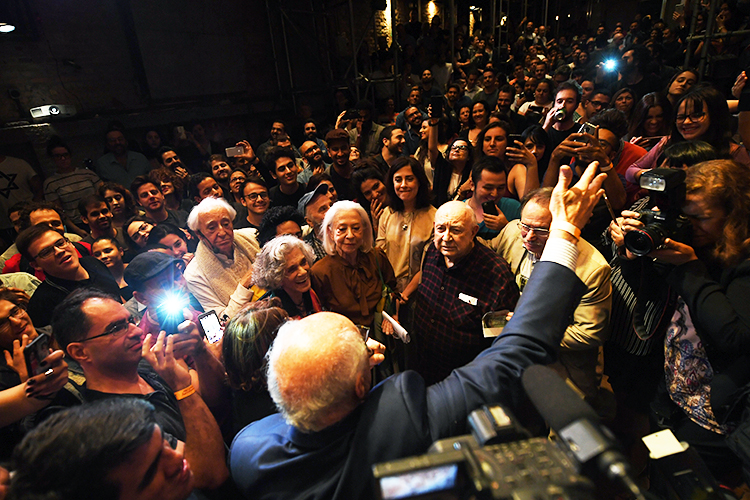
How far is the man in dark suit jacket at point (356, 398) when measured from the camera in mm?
994

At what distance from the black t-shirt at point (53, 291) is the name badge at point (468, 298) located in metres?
2.01

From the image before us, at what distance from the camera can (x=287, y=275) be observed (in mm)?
2191

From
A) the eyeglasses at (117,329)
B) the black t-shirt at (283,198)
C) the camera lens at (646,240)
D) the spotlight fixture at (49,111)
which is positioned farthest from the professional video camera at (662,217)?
the spotlight fixture at (49,111)

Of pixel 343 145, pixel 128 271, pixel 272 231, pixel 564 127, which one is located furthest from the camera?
pixel 343 145

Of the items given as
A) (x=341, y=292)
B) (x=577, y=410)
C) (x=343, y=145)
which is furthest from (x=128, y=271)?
(x=343, y=145)

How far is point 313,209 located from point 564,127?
8.43ft

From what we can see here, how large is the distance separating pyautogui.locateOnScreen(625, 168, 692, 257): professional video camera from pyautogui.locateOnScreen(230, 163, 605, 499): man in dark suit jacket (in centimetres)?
46

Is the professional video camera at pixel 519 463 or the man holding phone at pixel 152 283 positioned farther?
the man holding phone at pixel 152 283

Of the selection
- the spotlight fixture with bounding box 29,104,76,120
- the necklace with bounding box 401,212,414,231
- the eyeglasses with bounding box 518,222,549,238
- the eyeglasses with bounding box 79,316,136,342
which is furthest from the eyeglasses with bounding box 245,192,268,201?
the spotlight fixture with bounding box 29,104,76,120

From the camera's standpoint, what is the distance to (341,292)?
2.41 meters

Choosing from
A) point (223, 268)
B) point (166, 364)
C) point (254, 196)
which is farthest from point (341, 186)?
point (166, 364)

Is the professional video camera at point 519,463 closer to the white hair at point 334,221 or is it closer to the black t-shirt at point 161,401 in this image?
the black t-shirt at point 161,401

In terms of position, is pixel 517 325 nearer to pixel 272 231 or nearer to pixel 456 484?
pixel 456 484

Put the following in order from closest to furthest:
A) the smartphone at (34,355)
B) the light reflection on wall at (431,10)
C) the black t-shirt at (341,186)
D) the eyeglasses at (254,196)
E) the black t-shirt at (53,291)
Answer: the smartphone at (34,355), the black t-shirt at (53,291), the eyeglasses at (254,196), the black t-shirt at (341,186), the light reflection on wall at (431,10)
